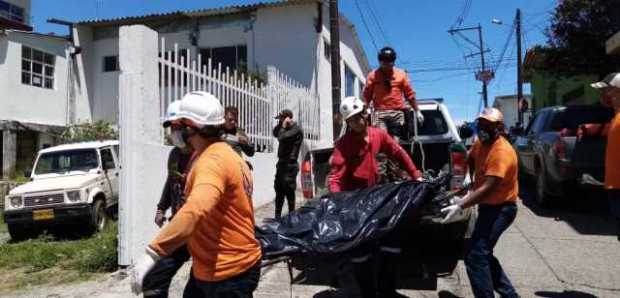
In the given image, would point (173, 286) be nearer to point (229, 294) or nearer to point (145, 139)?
point (145, 139)

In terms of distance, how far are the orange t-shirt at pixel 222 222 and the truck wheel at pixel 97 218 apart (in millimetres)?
6908

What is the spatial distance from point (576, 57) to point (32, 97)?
57.2 ft

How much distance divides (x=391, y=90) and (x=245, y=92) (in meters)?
3.17

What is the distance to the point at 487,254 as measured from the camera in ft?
12.3

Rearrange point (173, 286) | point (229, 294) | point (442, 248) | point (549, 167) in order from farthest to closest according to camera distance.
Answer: point (549, 167)
point (442, 248)
point (173, 286)
point (229, 294)

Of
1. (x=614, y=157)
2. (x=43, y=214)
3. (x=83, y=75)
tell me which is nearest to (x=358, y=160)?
(x=614, y=157)

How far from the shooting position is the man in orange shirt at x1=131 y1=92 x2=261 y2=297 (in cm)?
229

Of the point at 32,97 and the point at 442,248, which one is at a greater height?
the point at 32,97

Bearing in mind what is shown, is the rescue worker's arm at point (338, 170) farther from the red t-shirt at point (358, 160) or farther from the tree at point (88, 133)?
the tree at point (88, 133)

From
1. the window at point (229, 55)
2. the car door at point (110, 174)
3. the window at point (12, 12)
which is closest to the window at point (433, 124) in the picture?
the car door at point (110, 174)

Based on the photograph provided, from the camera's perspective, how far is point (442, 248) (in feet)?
19.7

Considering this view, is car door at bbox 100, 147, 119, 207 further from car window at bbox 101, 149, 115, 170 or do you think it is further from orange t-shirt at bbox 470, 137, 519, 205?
orange t-shirt at bbox 470, 137, 519, 205

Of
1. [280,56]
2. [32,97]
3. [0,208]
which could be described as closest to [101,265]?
[0,208]

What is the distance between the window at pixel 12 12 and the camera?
73.7ft
